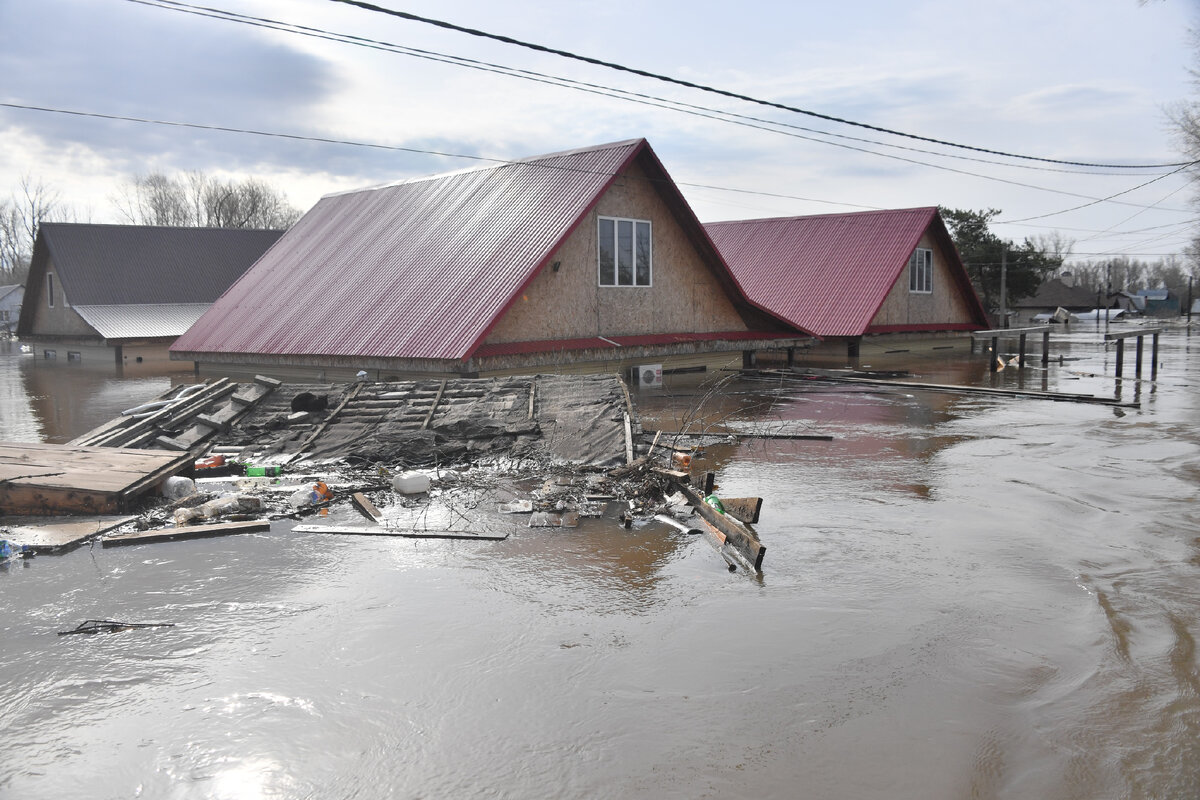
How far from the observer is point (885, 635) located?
243 inches

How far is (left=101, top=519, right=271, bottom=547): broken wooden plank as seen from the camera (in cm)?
867

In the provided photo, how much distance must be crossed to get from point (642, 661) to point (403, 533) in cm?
387

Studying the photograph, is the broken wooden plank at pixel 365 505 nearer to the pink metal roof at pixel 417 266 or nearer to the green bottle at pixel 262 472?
the green bottle at pixel 262 472

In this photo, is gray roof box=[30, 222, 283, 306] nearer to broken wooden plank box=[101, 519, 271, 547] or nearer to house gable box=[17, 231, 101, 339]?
house gable box=[17, 231, 101, 339]

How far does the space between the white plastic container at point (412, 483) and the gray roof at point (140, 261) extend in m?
37.7

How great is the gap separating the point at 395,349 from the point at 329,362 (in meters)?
2.65

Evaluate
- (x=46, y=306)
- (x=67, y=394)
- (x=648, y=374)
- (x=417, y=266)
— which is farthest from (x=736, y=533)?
(x=46, y=306)

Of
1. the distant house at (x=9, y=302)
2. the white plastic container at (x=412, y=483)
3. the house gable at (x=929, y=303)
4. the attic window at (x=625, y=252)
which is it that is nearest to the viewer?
the white plastic container at (x=412, y=483)

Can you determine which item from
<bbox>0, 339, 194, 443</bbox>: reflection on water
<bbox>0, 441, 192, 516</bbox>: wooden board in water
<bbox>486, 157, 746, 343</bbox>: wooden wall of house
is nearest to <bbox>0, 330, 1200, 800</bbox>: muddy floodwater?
<bbox>0, 441, 192, 516</bbox>: wooden board in water

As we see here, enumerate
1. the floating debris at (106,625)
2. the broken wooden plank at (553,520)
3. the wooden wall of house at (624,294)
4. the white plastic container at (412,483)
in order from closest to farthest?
the floating debris at (106,625), the broken wooden plank at (553,520), the white plastic container at (412,483), the wooden wall of house at (624,294)

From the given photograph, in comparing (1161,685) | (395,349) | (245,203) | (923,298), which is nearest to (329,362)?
(395,349)

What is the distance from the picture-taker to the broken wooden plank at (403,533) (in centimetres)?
883

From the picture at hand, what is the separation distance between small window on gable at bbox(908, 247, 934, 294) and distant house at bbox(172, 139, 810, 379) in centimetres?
1041

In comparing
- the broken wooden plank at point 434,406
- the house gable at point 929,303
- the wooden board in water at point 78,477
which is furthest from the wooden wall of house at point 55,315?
the house gable at point 929,303
